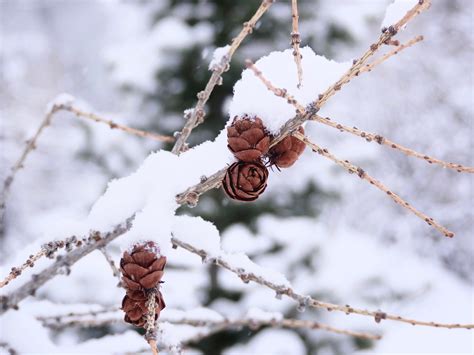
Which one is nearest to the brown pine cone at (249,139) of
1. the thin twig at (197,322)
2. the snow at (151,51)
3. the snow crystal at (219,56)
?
the snow crystal at (219,56)

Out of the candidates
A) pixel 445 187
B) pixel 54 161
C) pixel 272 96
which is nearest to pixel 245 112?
pixel 272 96

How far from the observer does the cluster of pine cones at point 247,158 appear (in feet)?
1.92

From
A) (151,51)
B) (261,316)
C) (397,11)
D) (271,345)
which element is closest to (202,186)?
(397,11)

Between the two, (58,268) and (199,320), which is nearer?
(58,268)

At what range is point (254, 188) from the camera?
60 centimetres

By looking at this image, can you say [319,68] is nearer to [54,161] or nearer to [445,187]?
[445,187]

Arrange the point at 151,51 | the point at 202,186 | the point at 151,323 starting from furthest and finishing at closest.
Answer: the point at 151,51
the point at 202,186
the point at 151,323

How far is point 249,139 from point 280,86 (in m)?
0.09

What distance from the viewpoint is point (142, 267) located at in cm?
56

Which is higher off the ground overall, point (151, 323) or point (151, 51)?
point (151, 51)

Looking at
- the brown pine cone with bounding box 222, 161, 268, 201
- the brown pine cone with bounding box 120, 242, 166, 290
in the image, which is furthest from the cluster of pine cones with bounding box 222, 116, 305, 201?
the brown pine cone with bounding box 120, 242, 166, 290

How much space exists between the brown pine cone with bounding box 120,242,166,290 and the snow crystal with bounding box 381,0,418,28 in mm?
345

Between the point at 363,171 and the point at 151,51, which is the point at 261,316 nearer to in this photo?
the point at 363,171

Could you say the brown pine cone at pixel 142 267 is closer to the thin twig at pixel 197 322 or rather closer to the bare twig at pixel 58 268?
the bare twig at pixel 58 268
